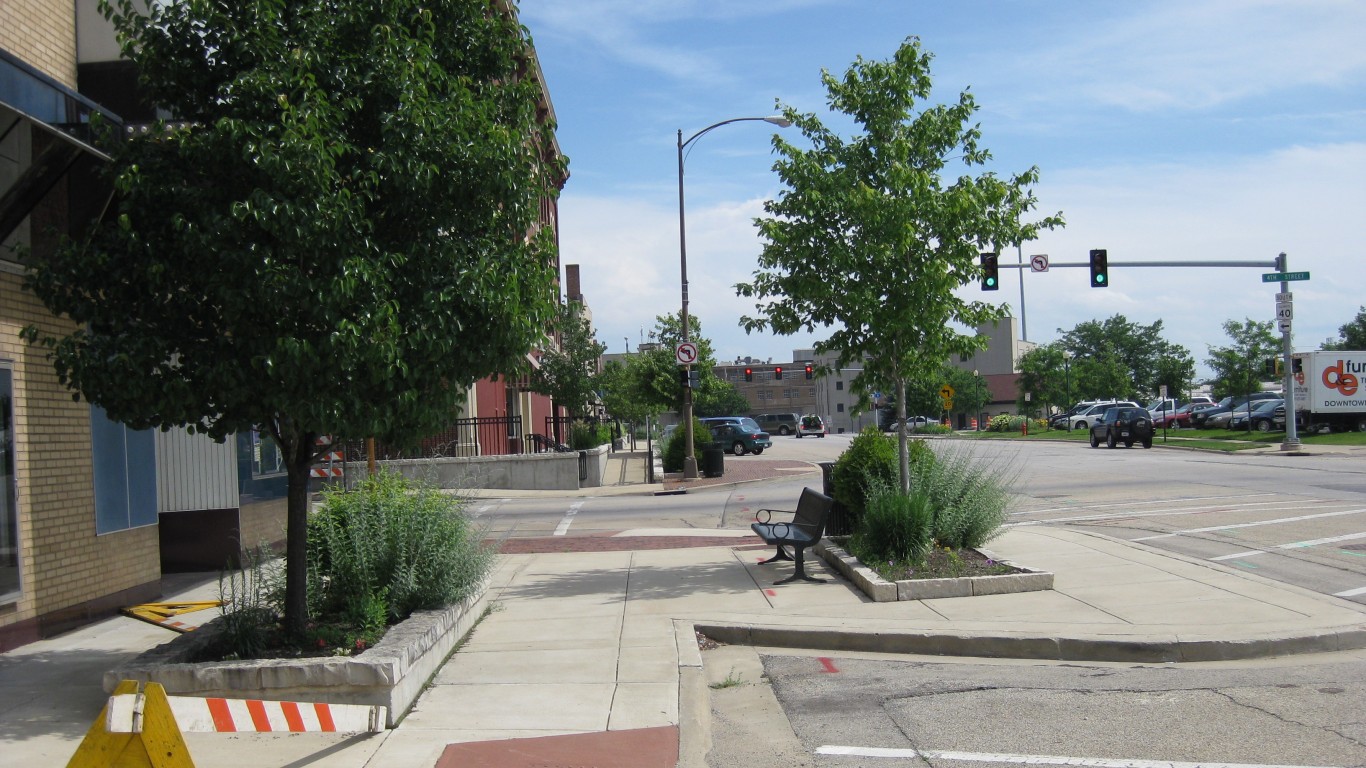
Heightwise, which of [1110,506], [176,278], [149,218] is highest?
[149,218]

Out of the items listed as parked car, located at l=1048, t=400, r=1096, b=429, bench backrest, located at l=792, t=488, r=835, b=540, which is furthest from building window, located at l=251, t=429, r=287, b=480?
parked car, located at l=1048, t=400, r=1096, b=429

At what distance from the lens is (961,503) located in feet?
36.6

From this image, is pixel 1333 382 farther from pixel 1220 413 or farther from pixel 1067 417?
pixel 1067 417

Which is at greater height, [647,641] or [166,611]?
[166,611]

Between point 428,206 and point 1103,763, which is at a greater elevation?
point 428,206

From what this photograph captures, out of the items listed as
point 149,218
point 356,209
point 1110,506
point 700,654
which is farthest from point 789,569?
point 1110,506

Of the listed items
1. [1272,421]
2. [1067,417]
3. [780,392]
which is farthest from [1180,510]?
[780,392]

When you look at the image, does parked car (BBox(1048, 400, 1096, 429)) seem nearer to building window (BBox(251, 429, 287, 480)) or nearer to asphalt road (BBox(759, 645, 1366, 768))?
building window (BBox(251, 429, 287, 480))

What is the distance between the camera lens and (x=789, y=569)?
37.8ft

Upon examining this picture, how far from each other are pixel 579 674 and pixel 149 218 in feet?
13.8

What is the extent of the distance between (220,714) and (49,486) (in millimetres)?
4573

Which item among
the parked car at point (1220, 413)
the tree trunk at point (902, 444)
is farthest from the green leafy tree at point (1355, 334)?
the tree trunk at point (902, 444)

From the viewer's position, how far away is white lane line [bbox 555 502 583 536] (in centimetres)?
1717

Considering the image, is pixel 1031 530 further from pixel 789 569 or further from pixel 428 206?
pixel 428 206
